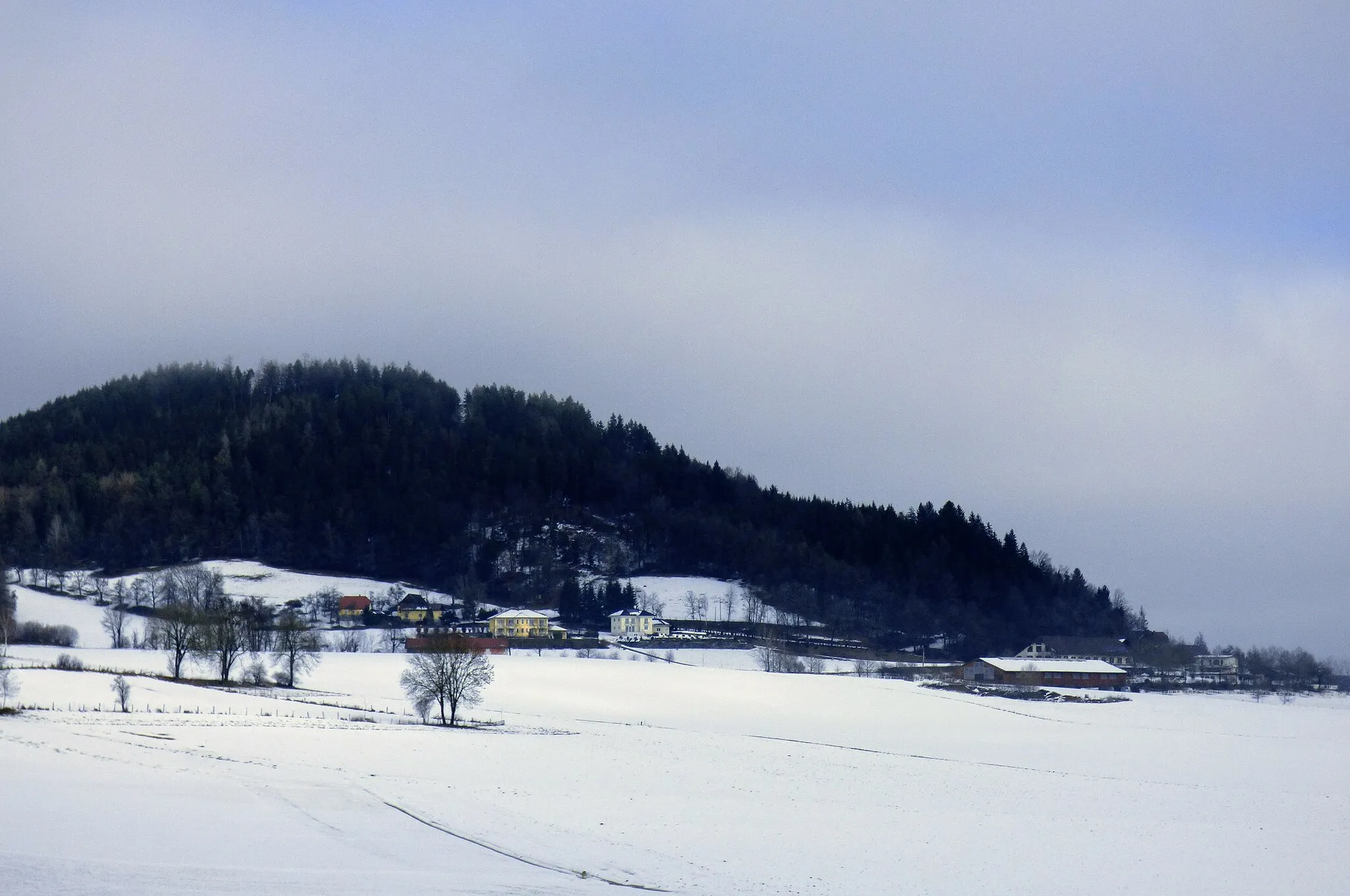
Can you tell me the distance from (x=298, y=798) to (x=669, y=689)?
57.7 metres

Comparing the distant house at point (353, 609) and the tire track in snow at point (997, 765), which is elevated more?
the distant house at point (353, 609)

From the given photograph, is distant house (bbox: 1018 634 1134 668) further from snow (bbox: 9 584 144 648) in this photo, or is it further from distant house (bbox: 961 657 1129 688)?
snow (bbox: 9 584 144 648)

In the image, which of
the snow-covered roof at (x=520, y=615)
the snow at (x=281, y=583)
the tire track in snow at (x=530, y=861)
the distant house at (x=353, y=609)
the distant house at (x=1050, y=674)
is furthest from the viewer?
the snow at (x=281, y=583)

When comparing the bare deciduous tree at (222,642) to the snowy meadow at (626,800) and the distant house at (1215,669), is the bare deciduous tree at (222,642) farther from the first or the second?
the distant house at (1215,669)

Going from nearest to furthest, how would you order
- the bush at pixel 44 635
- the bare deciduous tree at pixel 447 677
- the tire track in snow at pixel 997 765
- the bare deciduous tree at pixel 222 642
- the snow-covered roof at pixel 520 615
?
the tire track in snow at pixel 997 765, the bare deciduous tree at pixel 447 677, the bare deciduous tree at pixel 222 642, the bush at pixel 44 635, the snow-covered roof at pixel 520 615

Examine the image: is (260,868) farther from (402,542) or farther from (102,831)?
(402,542)

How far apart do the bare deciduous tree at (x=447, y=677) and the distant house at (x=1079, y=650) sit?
9369 centimetres

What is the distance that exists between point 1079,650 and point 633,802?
127 metres

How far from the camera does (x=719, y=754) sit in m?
52.2

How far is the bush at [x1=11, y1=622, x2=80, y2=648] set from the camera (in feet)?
347

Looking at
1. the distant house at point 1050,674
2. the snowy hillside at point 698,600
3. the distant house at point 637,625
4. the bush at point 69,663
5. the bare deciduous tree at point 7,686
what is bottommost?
the distant house at point 1050,674

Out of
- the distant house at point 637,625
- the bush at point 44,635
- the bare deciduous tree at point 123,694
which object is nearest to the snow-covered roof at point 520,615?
the distant house at point 637,625

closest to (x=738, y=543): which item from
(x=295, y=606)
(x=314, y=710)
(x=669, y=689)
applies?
(x=295, y=606)

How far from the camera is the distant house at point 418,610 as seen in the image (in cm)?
15150
